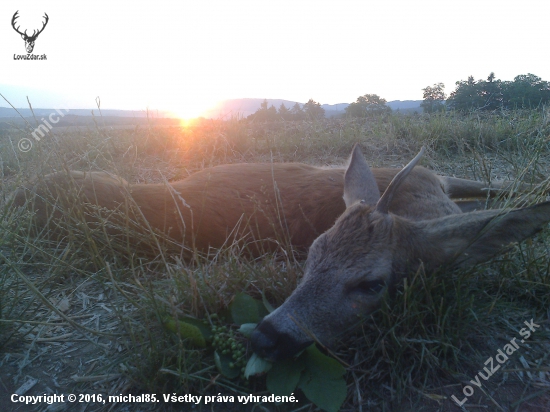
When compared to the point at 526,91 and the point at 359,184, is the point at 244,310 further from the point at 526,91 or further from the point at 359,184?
the point at 526,91

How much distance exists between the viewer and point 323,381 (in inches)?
66.8

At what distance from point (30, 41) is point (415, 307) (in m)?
4.81

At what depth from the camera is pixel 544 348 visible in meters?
1.90

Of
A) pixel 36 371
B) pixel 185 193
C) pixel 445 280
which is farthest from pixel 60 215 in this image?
pixel 445 280

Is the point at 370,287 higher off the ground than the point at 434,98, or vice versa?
the point at 434,98

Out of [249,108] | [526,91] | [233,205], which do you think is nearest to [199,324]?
[233,205]

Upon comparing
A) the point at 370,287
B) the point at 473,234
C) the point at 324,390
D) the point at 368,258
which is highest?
the point at 473,234

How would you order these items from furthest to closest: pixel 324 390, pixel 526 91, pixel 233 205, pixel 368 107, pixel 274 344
A: pixel 368 107, pixel 526 91, pixel 233 205, pixel 274 344, pixel 324 390

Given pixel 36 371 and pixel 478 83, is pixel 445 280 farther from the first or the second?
pixel 478 83

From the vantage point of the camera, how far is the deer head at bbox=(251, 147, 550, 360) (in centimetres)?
184

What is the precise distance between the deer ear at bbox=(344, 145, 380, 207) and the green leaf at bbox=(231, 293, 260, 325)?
1.00 m

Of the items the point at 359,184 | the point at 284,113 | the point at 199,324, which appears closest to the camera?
the point at 199,324

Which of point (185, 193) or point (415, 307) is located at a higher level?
point (185, 193)

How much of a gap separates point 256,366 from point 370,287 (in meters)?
0.72
